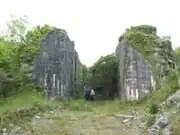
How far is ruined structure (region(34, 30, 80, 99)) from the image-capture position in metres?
23.4

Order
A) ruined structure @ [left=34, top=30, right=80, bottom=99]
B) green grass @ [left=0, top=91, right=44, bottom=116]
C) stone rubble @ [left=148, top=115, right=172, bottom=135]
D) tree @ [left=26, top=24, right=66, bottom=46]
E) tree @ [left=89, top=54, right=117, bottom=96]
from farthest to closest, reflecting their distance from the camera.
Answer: tree @ [left=26, top=24, right=66, bottom=46] → tree @ [left=89, top=54, right=117, bottom=96] → ruined structure @ [left=34, top=30, right=80, bottom=99] → green grass @ [left=0, top=91, right=44, bottom=116] → stone rubble @ [left=148, top=115, right=172, bottom=135]

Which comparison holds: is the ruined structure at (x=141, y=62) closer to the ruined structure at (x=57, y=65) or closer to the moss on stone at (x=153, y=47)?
the moss on stone at (x=153, y=47)

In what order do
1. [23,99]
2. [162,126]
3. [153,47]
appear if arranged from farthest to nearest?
[153,47]
[23,99]
[162,126]

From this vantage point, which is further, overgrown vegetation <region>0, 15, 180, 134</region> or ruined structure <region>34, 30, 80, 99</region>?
ruined structure <region>34, 30, 80, 99</region>

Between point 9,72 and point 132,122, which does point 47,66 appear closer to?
point 9,72

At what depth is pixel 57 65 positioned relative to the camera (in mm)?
23969

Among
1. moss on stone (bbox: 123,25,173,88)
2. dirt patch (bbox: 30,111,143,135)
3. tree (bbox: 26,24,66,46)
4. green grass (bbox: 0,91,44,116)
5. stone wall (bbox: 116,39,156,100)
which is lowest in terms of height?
dirt patch (bbox: 30,111,143,135)

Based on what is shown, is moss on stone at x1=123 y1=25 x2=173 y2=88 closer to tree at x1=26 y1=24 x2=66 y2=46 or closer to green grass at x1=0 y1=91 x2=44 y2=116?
tree at x1=26 y1=24 x2=66 y2=46

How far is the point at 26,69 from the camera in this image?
80.0ft

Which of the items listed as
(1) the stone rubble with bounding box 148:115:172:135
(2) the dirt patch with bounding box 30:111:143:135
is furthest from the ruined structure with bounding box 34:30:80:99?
(1) the stone rubble with bounding box 148:115:172:135

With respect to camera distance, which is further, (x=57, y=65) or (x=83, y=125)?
(x=57, y=65)

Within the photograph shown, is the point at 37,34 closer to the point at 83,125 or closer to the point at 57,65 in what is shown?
the point at 57,65

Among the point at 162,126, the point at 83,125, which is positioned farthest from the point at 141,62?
the point at 162,126

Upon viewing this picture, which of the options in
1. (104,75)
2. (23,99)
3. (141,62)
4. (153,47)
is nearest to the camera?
(23,99)
